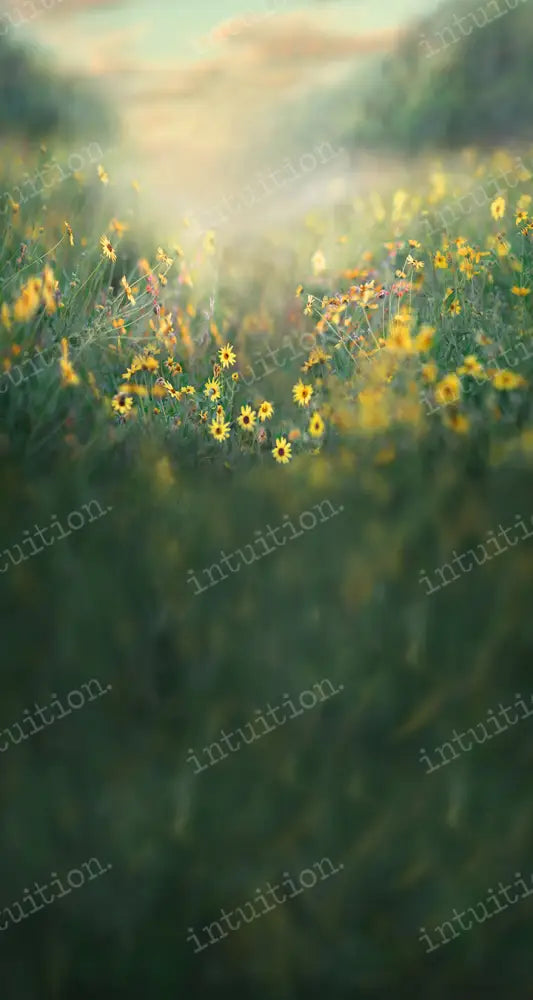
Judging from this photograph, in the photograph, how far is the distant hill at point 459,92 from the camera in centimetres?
908

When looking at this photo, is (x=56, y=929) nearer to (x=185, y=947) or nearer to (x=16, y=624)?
(x=185, y=947)

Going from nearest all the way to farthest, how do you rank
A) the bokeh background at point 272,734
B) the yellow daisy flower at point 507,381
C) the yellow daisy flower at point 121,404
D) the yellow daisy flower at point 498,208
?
the bokeh background at point 272,734 → the yellow daisy flower at point 507,381 → the yellow daisy flower at point 121,404 → the yellow daisy flower at point 498,208

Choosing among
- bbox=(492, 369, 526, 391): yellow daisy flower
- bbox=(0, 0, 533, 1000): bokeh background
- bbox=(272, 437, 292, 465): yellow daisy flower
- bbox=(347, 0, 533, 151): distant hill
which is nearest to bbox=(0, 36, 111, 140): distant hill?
bbox=(347, 0, 533, 151): distant hill

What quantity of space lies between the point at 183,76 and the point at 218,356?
149cm

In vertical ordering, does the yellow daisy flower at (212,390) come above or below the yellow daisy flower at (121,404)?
above

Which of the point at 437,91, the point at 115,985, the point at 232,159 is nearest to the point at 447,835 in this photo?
the point at 115,985

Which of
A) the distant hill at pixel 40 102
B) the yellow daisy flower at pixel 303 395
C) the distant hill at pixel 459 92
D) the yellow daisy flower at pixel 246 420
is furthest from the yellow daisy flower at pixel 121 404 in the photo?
the distant hill at pixel 459 92

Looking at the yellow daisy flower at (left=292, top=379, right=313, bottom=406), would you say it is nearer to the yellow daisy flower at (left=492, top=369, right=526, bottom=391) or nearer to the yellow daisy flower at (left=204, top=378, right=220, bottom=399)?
the yellow daisy flower at (left=204, top=378, right=220, bottom=399)

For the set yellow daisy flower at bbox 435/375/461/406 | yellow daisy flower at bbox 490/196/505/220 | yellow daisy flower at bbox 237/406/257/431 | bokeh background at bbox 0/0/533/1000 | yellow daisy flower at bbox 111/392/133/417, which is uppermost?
yellow daisy flower at bbox 490/196/505/220

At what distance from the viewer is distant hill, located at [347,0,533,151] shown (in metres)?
9.08

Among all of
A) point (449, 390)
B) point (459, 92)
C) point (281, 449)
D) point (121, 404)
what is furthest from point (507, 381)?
point (459, 92)

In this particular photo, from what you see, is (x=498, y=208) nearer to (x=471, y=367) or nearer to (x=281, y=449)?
(x=471, y=367)

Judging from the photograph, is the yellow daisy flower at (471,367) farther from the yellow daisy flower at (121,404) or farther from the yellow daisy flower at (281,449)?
the yellow daisy flower at (121,404)

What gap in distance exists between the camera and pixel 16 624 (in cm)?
297
